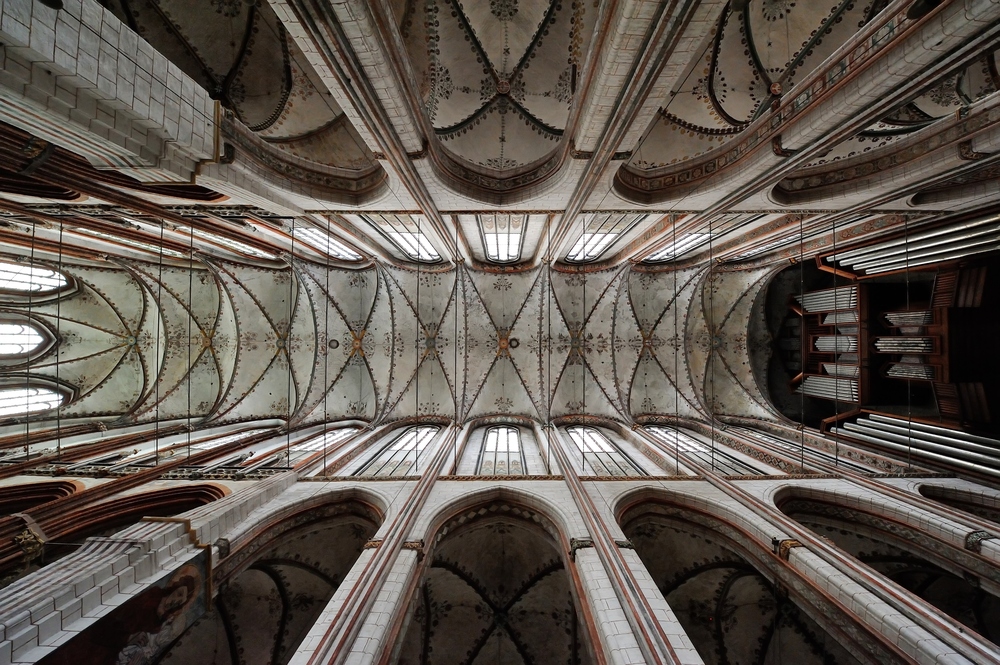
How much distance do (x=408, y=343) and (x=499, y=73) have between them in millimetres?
9984

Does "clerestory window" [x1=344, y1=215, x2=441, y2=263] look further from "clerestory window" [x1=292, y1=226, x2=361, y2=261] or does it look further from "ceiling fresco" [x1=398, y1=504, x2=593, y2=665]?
"ceiling fresco" [x1=398, y1=504, x2=593, y2=665]

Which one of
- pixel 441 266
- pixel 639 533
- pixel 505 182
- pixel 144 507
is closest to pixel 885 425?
pixel 639 533

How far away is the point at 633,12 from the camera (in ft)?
14.5

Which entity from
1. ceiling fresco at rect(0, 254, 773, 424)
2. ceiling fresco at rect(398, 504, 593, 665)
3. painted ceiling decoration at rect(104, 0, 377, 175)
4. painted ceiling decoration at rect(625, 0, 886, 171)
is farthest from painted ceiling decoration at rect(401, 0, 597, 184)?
ceiling fresco at rect(398, 504, 593, 665)

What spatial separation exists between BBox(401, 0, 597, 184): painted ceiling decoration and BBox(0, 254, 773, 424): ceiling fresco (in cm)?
568

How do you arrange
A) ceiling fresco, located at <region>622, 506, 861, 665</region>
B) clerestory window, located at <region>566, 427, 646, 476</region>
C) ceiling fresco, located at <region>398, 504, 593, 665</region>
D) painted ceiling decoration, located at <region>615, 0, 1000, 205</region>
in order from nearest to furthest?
painted ceiling decoration, located at <region>615, 0, 1000, 205</region> → ceiling fresco, located at <region>622, 506, 861, 665</region> → ceiling fresco, located at <region>398, 504, 593, 665</region> → clerestory window, located at <region>566, 427, 646, 476</region>

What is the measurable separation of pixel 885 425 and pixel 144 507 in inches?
737

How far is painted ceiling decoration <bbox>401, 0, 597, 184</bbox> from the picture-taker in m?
8.05

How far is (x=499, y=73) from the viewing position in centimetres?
896

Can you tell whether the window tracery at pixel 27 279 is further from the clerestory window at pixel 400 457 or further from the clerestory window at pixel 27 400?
the clerestory window at pixel 400 457

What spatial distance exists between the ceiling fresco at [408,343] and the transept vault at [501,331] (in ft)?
0.39

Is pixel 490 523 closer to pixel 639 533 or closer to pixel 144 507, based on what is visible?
pixel 639 533

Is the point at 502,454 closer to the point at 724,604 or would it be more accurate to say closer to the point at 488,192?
the point at 724,604

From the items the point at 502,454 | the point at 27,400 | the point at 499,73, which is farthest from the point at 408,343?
the point at 27,400
